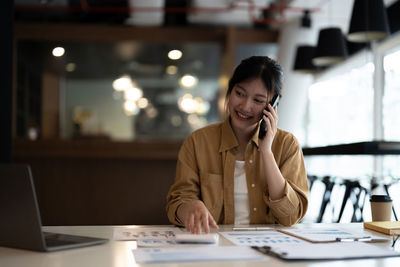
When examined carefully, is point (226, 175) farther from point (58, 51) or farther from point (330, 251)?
point (58, 51)

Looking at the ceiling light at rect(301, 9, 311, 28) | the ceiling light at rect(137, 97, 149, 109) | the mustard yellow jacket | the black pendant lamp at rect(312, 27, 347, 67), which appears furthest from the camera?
the ceiling light at rect(137, 97, 149, 109)

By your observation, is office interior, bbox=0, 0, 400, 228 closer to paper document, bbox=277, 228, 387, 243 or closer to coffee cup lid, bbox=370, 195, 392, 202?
coffee cup lid, bbox=370, 195, 392, 202

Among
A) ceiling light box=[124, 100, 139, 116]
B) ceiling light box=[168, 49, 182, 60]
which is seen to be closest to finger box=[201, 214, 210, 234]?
ceiling light box=[168, 49, 182, 60]

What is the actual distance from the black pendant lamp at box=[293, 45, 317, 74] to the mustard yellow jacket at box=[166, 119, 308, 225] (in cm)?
397

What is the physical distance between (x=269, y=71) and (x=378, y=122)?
468cm

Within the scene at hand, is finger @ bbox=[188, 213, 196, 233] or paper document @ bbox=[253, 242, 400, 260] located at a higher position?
finger @ bbox=[188, 213, 196, 233]

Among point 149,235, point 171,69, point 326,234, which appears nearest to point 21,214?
point 149,235

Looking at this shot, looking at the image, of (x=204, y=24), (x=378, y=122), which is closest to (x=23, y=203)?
(x=378, y=122)

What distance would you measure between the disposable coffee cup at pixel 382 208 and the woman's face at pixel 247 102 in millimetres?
587

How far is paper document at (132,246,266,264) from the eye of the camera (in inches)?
43.5

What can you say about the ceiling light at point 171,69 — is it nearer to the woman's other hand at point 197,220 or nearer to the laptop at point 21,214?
the woman's other hand at point 197,220

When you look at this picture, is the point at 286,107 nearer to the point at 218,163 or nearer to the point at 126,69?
the point at 126,69

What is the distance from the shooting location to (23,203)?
1.17 meters

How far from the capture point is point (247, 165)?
194cm
